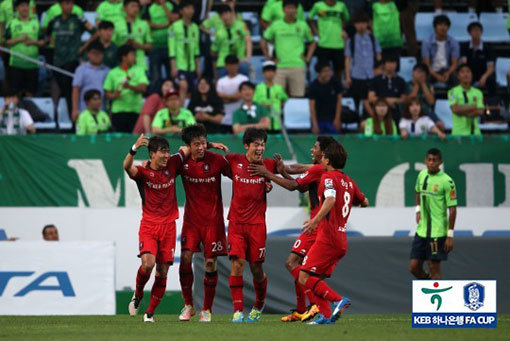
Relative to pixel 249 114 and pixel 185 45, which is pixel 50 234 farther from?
pixel 185 45

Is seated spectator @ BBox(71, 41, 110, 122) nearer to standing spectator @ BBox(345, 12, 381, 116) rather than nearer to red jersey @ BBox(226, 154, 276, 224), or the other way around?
standing spectator @ BBox(345, 12, 381, 116)

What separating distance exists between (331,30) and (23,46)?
6.19 metres

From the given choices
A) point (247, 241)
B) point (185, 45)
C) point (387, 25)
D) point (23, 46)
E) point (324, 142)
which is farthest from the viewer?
point (387, 25)

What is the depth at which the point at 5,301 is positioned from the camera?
15.5 m

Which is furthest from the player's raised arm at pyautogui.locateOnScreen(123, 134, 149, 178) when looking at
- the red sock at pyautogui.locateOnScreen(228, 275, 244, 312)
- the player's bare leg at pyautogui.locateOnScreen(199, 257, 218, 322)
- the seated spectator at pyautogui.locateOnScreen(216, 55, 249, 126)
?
the seated spectator at pyautogui.locateOnScreen(216, 55, 249, 126)

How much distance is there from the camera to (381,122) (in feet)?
61.0

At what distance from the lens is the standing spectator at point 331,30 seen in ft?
69.0

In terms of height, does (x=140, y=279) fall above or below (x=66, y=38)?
below

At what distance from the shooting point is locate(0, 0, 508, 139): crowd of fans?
61.8 feet

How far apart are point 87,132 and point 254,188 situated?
6815mm

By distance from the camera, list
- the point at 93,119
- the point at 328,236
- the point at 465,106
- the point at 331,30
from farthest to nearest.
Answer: the point at 331,30 → the point at 465,106 → the point at 93,119 → the point at 328,236

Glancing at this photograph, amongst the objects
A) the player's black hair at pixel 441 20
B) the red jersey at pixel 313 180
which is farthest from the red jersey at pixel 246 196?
the player's black hair at pixel 441 20

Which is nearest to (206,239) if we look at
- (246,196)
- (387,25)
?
(246,196)

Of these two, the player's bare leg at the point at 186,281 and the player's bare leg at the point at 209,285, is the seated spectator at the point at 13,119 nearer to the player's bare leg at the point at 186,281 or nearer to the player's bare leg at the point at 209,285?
the player's bare leg at the point at 186,281
